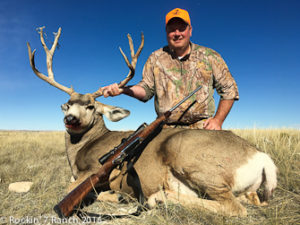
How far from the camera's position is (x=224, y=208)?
253 centimetres

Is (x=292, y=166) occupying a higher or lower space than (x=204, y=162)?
lower

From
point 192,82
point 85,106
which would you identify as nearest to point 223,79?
point 192,82

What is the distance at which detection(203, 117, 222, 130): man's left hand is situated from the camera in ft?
14.4

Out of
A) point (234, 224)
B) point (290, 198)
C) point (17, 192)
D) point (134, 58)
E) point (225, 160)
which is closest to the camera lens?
point (234, 224)

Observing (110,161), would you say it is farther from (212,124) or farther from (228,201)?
(212,124)

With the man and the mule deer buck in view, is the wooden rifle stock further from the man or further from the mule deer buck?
the man

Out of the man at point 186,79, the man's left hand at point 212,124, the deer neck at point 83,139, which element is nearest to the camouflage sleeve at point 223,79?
the man at point 186,79

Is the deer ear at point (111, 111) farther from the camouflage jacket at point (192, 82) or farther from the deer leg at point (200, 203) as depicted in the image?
the deer leg at point (200, 203)

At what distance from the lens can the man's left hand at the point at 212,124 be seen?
4.39m

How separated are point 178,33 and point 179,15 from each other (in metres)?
0.39

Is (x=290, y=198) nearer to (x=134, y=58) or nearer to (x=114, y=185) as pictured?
(x=114, y=185)

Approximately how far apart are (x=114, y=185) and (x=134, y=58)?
2588 millimetres

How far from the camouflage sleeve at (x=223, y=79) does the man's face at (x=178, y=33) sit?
712mm

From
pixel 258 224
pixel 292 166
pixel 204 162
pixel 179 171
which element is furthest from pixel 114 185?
pixel 292 166
